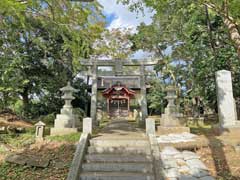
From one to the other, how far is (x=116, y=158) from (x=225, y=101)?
16.5 feet

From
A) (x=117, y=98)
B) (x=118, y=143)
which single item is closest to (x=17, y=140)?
(x=118, y=143)

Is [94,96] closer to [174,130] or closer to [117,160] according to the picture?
[174,130]

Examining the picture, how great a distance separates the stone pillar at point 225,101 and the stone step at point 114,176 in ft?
14.4

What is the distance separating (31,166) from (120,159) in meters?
2.34

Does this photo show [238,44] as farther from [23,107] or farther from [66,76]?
[23,107]

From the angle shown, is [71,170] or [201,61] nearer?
[71,170]

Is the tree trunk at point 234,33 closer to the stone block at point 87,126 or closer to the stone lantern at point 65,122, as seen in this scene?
the stone block at point 87,126

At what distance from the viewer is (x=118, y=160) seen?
18.3 ft

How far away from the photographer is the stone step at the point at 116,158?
5.56m

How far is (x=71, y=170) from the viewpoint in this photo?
4934 mm

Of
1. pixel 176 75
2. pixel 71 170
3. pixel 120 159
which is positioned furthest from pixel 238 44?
pixel 176 75

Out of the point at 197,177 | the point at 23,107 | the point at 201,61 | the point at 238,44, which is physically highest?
the point at 201,61

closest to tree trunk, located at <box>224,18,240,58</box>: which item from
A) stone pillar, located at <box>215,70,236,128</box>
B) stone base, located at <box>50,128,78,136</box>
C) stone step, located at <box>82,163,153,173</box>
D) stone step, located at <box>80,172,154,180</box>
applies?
stone pillar, located at <box>215,70,236,128</box>

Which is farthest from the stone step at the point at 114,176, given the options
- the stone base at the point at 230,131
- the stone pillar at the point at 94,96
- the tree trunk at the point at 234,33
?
the stone pillar at the point at 94,96
